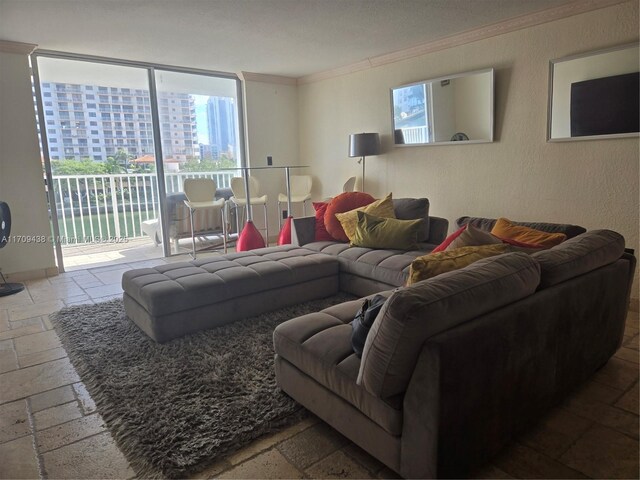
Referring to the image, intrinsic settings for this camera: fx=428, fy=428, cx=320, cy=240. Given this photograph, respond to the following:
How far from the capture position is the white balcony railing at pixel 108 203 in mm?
5566

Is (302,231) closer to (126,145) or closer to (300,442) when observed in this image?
(300,442)

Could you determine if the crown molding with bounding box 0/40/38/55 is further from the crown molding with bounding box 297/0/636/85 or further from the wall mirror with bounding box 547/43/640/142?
the wall mirror with bounding box 547/43/640/142

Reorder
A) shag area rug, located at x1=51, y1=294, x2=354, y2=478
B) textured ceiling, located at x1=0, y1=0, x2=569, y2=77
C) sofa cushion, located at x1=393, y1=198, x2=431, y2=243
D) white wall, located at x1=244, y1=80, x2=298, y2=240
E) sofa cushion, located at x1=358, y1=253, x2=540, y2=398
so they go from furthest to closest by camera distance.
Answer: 1. white wall, located at x1=244, y1=80, x2=298, y2=240
2. sofa cushion, located at x1=393, y1=198, x2=431, y2=243
3. textured ceiling, located at x1=0, y1=0, x2=569, y2=77
4. shag area rug, located at x1=51, y1=294, x2=354, y2=478
5. sofa cushion, located at x1=358, y1=253, x2=540, y2=398

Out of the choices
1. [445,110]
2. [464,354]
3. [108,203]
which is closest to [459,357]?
[464,354]

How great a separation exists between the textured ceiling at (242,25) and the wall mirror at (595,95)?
0.51 meters

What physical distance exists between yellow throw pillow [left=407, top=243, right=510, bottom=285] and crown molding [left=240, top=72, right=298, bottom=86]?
14.6ft

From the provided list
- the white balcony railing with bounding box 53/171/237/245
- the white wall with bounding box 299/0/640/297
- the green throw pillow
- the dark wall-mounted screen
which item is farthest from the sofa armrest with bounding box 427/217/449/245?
the white balcony railing with bounding box 53/171/237/245

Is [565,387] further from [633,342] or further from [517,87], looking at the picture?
[517,87]

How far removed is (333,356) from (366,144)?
341 cm

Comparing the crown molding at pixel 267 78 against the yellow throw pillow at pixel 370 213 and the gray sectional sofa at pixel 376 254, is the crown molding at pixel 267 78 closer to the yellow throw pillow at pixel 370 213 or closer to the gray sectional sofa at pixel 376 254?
the gray sectional sofa at pixel 376 254

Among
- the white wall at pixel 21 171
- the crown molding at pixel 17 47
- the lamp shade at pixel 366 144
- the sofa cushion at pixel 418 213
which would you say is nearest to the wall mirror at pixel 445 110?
the lamp shade at pixel 366 144

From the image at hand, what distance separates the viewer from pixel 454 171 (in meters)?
4.23

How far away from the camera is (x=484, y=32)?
3787 mm

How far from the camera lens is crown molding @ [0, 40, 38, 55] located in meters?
3.91
